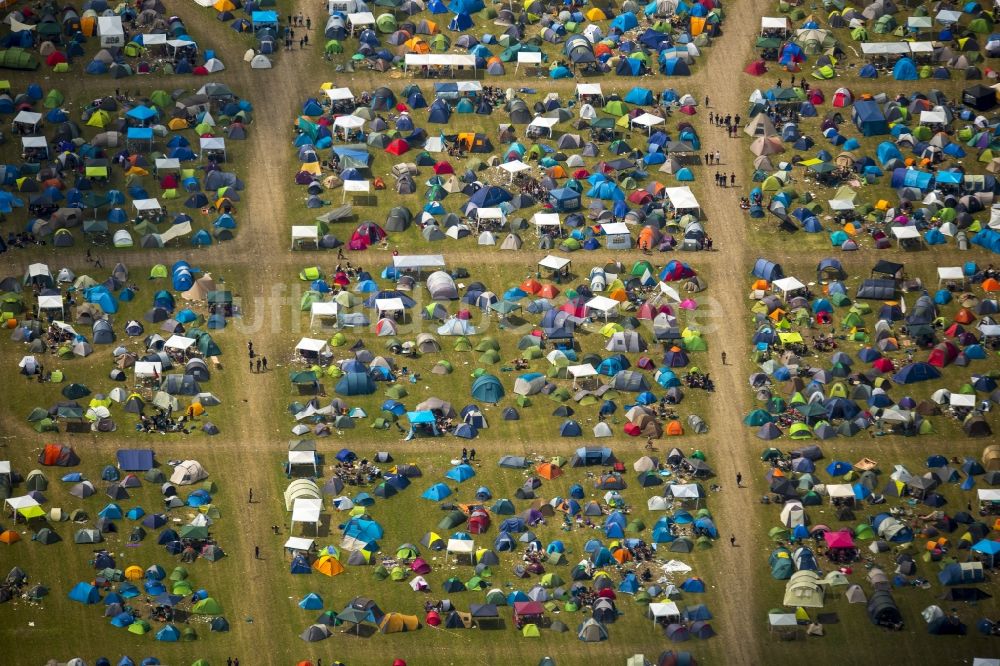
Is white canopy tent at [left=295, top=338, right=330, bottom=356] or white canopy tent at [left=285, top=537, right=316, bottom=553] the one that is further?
white canopy tent at [left=295, top=338, right=330, bottom=356]

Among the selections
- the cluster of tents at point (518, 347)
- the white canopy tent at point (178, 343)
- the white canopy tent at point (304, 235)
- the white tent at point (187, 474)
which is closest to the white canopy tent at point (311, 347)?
the cluster of tents at point (518, 347)

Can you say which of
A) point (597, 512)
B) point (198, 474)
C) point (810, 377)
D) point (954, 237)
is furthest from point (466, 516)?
point (954, 237)

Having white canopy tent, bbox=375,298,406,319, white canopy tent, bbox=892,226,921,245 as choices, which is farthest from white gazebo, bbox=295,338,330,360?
white canopy tent, bbox=892,226,921,245

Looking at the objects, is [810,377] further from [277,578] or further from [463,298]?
[277,578]

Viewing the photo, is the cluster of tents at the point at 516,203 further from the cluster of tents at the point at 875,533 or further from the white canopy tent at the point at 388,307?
the cluster of tents at the point at 875,533

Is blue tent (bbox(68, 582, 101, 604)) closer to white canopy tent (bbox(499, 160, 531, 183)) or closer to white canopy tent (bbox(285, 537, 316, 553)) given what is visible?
white canopy tent (bbox(285, 537, 316, 553))

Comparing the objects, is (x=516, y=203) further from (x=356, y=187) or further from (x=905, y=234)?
(x=905, y=234)

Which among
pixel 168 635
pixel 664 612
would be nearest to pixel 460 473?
pixel 664 612
